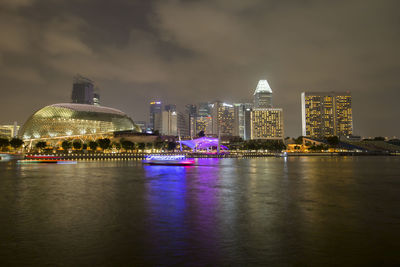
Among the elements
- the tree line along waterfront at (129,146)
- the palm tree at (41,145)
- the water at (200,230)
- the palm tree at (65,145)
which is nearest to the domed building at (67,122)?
the tree line along waterfront at (129,146)

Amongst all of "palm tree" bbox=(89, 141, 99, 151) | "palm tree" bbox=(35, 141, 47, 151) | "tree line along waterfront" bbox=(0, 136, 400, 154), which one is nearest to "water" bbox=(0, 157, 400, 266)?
"palm tree" bbox=(89, 141, 99, 151)

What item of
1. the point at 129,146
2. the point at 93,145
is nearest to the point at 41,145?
the point at 93,145

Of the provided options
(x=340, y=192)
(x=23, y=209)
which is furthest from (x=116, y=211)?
(x=340, y=192)

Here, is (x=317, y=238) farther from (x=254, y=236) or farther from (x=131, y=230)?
(x=131, y=230)

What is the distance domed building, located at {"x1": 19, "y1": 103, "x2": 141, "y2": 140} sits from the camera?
458 feet

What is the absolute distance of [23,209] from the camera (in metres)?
16.4

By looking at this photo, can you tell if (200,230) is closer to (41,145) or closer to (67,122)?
(41,145)

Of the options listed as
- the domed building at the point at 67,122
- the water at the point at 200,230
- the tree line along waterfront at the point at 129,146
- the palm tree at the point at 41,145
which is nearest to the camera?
the water at the point at 200,230

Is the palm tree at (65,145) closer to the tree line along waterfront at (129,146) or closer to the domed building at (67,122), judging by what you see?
the tree line along waterfront at (129,146)

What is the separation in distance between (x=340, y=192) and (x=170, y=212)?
14882mm

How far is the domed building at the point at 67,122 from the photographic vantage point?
139625mm

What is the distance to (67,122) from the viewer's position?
142750mm

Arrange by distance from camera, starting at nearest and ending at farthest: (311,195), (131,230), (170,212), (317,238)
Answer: (317,238) → (131,230) → (170,212) → (311,195)

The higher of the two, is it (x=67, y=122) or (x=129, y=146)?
(x=67, y=122)
